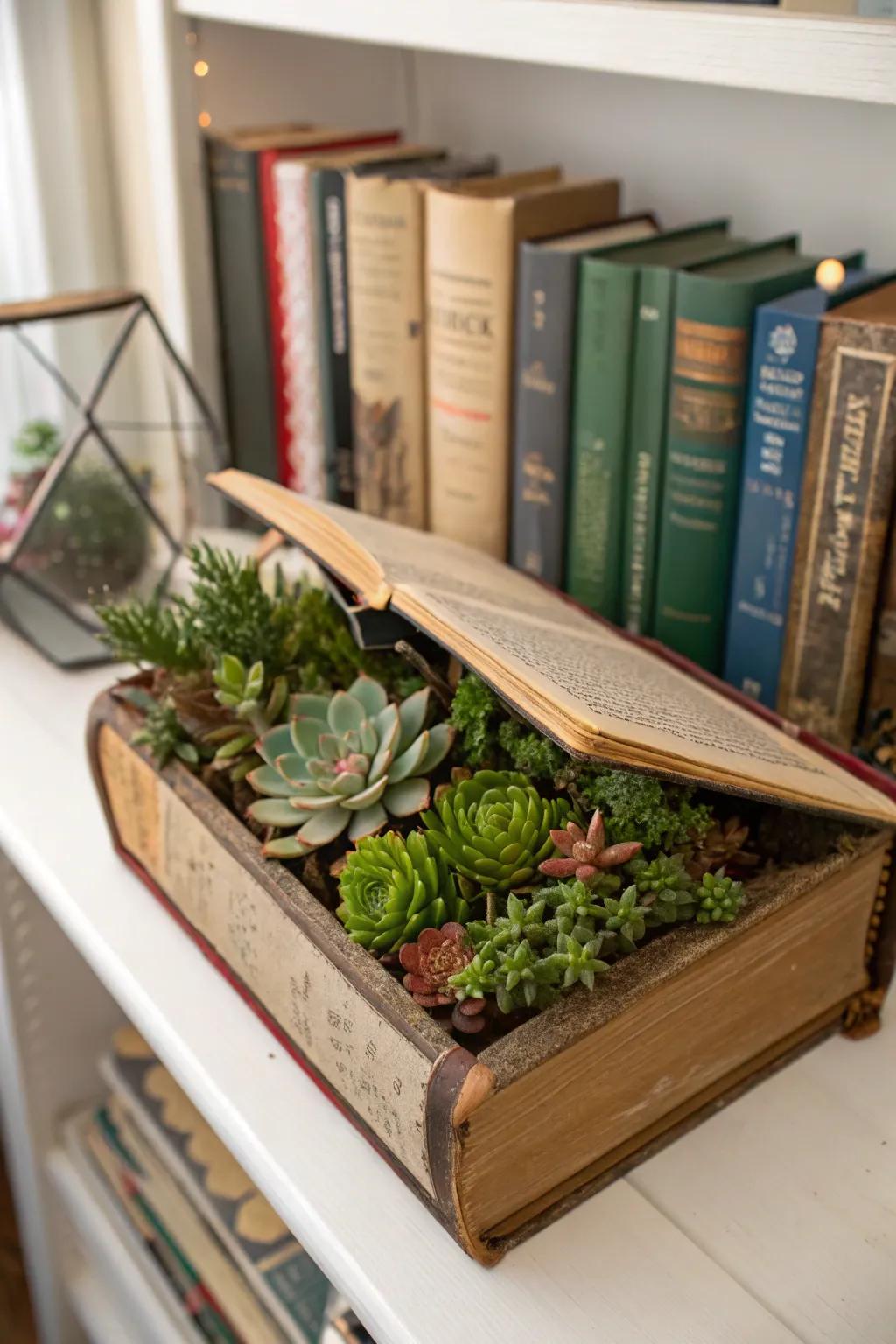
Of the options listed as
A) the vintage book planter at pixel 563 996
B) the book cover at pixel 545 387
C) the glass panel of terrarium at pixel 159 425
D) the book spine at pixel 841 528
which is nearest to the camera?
the vintage book planter at pixel 563 996

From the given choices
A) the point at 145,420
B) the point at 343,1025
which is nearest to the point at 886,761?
the point at 343,1025

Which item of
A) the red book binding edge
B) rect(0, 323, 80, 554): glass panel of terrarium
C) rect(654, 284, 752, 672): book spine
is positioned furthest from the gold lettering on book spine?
rect(0, 323, 80, 554): glass panel of terrarium

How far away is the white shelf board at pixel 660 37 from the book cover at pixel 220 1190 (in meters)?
0.64

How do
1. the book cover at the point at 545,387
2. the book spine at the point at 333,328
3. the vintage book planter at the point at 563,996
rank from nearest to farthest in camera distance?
the vintage book planter at the point at 563,996 < the book cover at the point at 545,387 < the book spine at the point at 333,328

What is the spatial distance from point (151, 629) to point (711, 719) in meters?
0.26

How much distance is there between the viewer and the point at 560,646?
1.80 feet

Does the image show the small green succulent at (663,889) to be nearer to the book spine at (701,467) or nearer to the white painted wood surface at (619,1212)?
the white painted wood surface at (619,1212)

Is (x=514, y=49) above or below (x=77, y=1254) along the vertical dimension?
above

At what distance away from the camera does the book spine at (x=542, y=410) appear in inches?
26.7

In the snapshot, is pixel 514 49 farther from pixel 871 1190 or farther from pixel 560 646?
pixel 871 1190

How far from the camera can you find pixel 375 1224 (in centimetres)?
47

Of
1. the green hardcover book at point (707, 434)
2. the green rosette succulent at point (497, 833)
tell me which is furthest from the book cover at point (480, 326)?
the green rosette succulent at point (497, 833)

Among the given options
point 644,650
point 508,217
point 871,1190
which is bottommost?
point 871,1190

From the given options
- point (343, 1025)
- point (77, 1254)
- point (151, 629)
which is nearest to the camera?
point (343, 1025)
